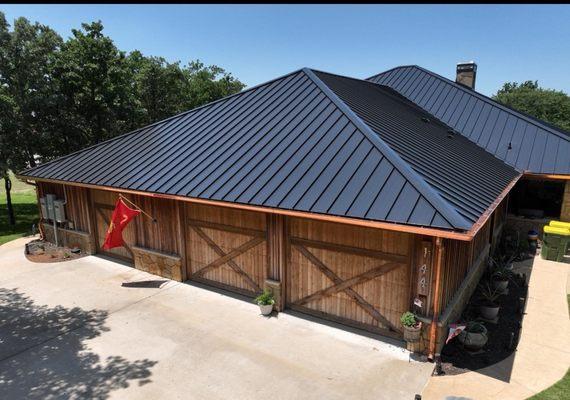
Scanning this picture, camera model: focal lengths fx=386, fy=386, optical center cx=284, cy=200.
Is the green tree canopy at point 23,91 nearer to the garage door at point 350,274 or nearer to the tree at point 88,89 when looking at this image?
the tree at point 88,89

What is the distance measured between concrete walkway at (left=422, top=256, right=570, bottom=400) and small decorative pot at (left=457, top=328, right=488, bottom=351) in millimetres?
501

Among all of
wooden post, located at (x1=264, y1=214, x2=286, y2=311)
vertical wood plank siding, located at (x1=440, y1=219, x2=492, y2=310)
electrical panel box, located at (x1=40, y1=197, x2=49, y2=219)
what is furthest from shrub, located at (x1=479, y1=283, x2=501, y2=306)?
electrical panel box, located at (x1=40, y1=197, x2=49, y2=219)

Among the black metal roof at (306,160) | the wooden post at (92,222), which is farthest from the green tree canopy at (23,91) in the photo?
the wooden post at (92,222)

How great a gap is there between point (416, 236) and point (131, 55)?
3656cm

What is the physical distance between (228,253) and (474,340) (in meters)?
6.91

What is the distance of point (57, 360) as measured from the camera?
8609 millimetres

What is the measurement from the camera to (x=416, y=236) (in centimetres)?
855

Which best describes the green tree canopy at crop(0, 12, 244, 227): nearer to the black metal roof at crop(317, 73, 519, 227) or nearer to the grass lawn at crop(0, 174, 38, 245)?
the grass lawn at crop(0, 174, 38, 245)

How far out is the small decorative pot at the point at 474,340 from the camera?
8.69 metres

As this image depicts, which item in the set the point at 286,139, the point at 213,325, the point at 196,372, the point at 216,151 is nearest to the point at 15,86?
the point at 216,151

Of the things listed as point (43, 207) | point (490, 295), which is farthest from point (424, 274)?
point (43, 207)

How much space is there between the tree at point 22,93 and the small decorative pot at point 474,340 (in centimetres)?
2272

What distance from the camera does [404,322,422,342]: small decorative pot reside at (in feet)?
27.7

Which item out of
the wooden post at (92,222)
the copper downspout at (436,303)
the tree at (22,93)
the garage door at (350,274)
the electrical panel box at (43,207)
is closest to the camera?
the copper downspout at (436,303)
